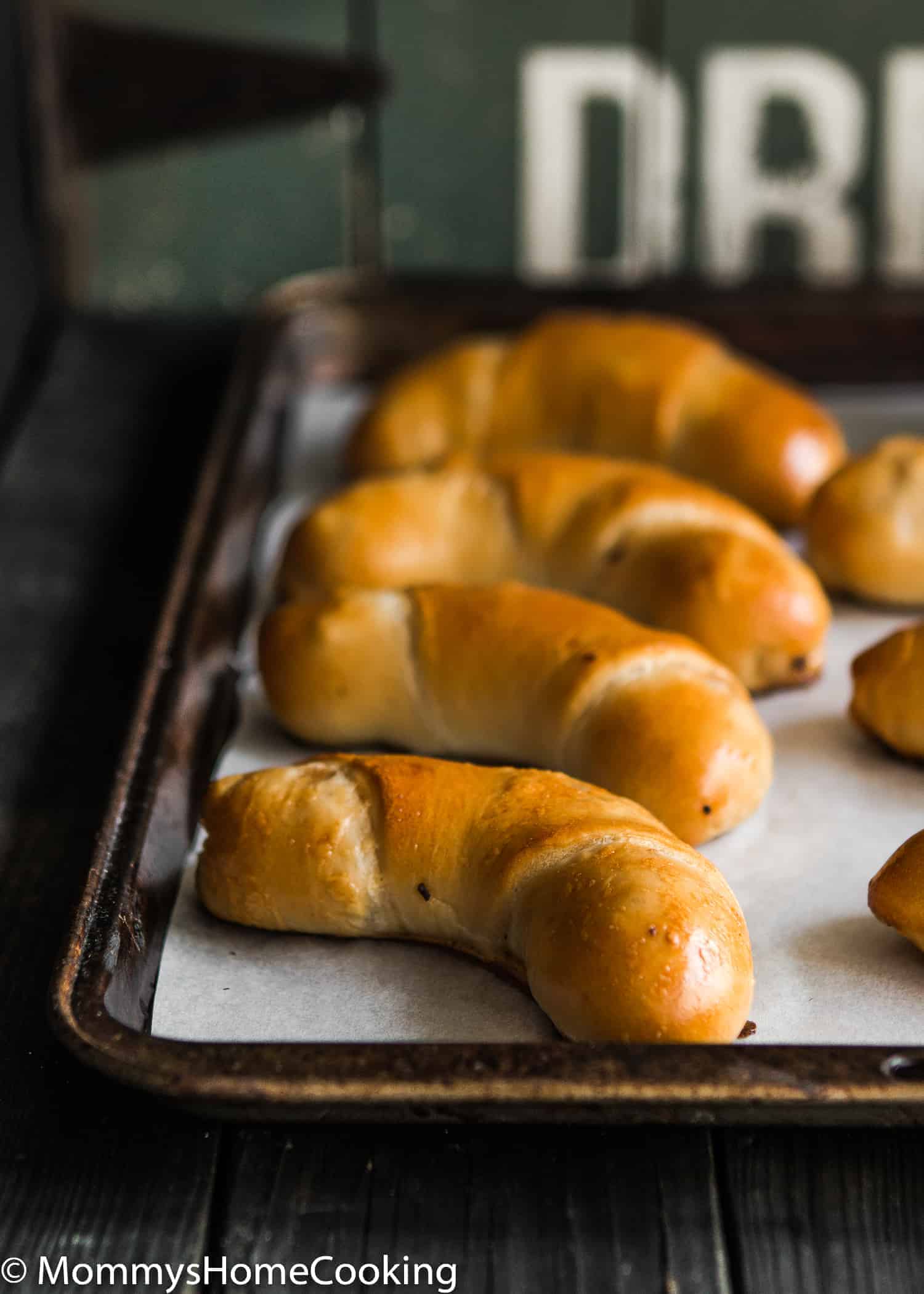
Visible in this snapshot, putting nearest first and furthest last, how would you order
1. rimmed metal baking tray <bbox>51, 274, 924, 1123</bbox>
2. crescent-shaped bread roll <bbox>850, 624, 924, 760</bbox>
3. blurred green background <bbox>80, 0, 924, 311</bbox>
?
rimmed metal baking tray <bbox>51, 274, 924, 1123</bbox> < crescent-shaped bread roll <bbox>850, 624, 924, 760</bbox> < blurred green background <bbox>80, 0, 924, 311</bbox>

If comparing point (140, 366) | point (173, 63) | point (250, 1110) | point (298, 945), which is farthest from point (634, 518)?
point (173, 63)

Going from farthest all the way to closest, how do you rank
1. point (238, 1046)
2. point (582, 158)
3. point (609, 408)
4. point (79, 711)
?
point (582, 158)
point (609, 408)
point (79, 711)
point (238, 1046)

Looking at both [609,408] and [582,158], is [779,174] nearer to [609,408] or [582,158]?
[582,158]

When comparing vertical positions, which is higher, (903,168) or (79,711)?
(903,168)

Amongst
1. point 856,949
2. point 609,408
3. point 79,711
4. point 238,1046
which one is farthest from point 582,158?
point 238,1046

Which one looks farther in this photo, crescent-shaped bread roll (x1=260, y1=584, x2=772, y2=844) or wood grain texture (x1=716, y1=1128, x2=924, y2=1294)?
crescent-shaped bread roll (x1=260, y1=584, x2=772, y2=844)

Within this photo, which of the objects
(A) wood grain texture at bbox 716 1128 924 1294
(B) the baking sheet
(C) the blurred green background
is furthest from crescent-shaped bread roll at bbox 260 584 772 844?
(C) the blurred green background

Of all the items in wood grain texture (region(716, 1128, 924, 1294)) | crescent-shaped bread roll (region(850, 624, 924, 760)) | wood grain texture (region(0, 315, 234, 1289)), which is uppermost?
crescent-shaped bread roll (region(850, 624, 924, 760))

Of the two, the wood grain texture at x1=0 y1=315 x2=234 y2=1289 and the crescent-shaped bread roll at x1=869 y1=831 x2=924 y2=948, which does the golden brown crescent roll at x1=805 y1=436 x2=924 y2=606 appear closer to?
the crescent-shaped bread roll at x1=869 y1=831 x2=924 y2=948
